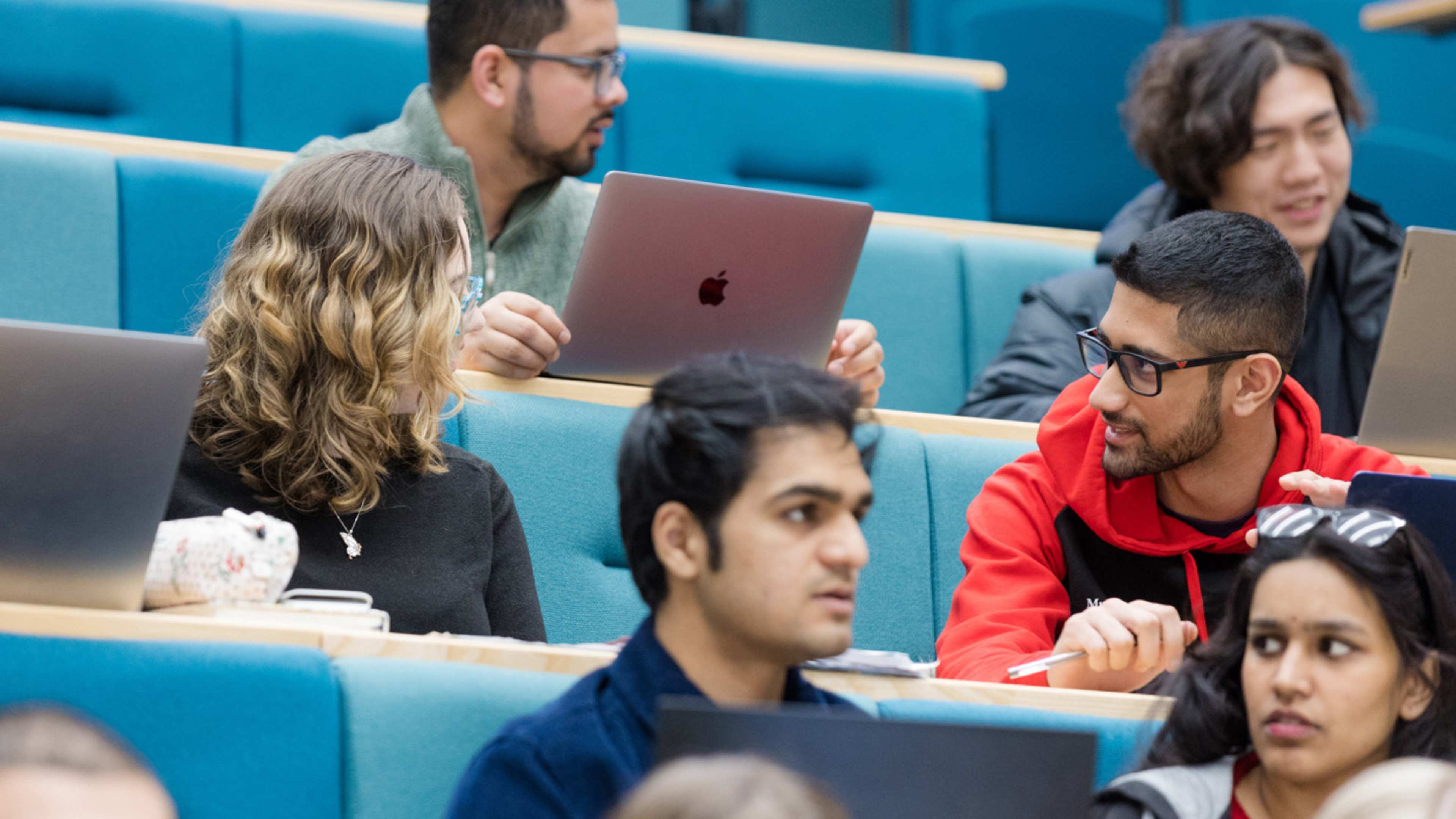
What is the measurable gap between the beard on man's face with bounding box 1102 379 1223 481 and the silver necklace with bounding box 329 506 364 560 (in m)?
0.72

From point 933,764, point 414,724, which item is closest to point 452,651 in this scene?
point 414,724

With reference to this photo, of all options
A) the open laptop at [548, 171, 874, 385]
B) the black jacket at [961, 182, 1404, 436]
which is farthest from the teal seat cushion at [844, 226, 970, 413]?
the open laptop at [548, 171, 874, 385]

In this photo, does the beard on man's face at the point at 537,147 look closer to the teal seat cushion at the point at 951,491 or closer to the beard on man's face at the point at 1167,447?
the teal seat cushion at the point at 951,491

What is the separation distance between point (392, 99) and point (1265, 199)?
51.5 inches

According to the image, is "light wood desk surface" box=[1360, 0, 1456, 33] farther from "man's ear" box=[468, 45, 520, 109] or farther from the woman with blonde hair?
the woman with blonde hair

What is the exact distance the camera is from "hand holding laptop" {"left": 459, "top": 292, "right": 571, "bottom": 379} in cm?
174

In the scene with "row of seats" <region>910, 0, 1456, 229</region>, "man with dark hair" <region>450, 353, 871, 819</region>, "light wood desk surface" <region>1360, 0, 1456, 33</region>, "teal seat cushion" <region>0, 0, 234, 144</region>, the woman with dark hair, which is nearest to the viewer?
"man with dark hair" <region>450, 353, 871, 819</region>

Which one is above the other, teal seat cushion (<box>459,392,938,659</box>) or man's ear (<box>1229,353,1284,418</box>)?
man's ear (<box>1229,353,1284,418</box>)

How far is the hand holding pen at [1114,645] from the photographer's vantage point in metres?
1.40

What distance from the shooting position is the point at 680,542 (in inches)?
43.3

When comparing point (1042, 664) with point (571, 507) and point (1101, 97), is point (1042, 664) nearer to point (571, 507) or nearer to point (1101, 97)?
point (571, 507)

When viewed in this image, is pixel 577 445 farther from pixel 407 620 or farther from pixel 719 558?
pixel 719 558

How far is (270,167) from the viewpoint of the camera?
7.59ft

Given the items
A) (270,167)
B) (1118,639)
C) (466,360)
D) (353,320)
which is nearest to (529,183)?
(270,167)
